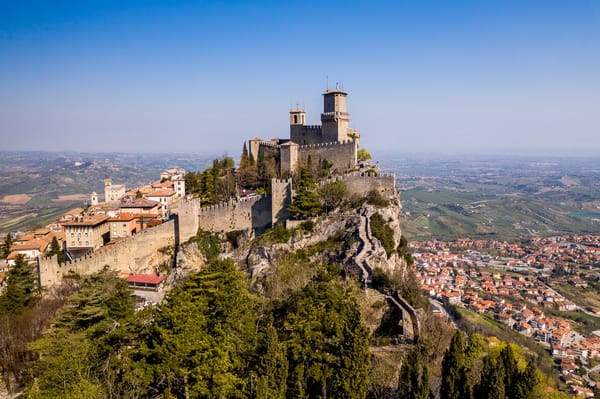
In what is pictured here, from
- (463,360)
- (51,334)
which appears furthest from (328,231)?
(51,334)

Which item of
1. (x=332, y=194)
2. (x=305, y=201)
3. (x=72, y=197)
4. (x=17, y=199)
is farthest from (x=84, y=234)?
(x=17, y=199)

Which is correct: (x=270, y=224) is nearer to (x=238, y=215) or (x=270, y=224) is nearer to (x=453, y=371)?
(x=238, y=215)

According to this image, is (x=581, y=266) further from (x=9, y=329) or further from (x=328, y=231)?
(x=9, y=329)

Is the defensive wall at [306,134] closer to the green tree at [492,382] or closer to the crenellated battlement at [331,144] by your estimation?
the crenellated battlement at [331,144]

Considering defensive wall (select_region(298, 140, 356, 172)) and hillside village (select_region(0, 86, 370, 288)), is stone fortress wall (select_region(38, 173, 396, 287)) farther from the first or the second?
defensive wall (select_region(298, 140, 356, 172))

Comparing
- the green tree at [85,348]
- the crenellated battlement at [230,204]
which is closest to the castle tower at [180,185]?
the crenellated battlement at [230,204]
